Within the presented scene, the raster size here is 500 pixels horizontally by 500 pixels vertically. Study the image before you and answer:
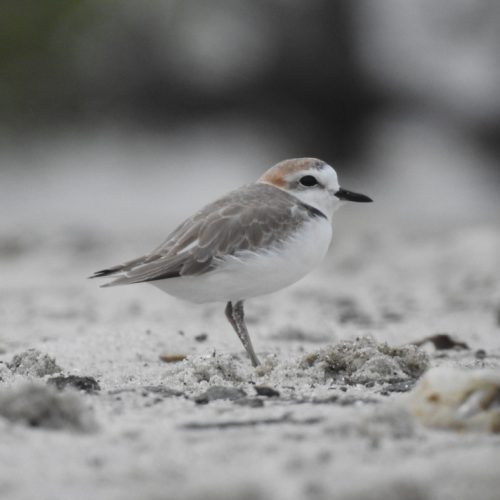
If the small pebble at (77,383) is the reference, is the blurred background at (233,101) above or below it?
above

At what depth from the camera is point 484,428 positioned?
9.57 ft

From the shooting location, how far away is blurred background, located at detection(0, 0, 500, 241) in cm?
1352

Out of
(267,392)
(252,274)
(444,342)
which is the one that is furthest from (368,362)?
(444,342)

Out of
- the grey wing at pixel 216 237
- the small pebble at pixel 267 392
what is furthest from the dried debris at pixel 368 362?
the grey wing at pixel 216 237

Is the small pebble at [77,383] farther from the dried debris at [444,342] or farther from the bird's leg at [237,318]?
the dried debris at [444,342]

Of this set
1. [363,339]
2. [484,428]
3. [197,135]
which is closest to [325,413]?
[484,428]

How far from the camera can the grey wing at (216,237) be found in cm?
452

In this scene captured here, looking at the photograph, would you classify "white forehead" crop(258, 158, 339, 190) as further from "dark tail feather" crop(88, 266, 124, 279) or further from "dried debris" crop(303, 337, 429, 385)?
"dried debris" crop(303, 337, 429, 385)

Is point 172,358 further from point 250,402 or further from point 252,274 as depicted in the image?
point 250,402

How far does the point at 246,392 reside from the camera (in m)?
3.70

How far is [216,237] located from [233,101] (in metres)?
9.79

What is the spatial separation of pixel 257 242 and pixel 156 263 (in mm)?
474

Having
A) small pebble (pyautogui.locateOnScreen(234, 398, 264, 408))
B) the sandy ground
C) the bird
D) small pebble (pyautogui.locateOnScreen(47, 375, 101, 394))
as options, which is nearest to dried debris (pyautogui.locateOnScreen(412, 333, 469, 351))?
the sandy ground

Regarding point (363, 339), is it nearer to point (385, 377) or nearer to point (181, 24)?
point (385, 377)
